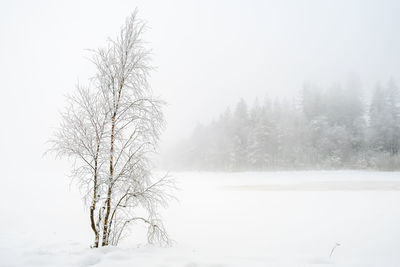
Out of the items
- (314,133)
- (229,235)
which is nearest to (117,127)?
(229,235)

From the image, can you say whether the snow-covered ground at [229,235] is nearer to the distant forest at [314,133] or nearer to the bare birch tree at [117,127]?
the bare birch tree at [117,127]

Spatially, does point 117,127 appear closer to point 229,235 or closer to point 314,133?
point 229,235

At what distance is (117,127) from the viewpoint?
20.2 feet

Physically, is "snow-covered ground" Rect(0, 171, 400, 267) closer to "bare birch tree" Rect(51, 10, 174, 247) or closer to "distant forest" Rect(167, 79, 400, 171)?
"bare birch tree" Rect(51, 10, 174, 247)

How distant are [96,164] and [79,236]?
6.38 metres

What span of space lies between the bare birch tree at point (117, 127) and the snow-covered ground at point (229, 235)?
3.76ft

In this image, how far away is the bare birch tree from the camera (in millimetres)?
5832

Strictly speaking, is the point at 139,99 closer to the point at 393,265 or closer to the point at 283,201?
the point at 393,265

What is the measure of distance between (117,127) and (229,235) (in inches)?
267

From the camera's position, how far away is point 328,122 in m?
48.4

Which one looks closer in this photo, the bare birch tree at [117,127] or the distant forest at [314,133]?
the bare birch tree at [117,127]

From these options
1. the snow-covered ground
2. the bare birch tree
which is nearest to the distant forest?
the snow-covered ground

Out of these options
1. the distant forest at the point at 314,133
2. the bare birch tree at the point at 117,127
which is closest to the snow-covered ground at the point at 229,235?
the bare birch tree at the point at 117,127

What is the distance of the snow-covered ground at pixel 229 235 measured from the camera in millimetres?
5273
